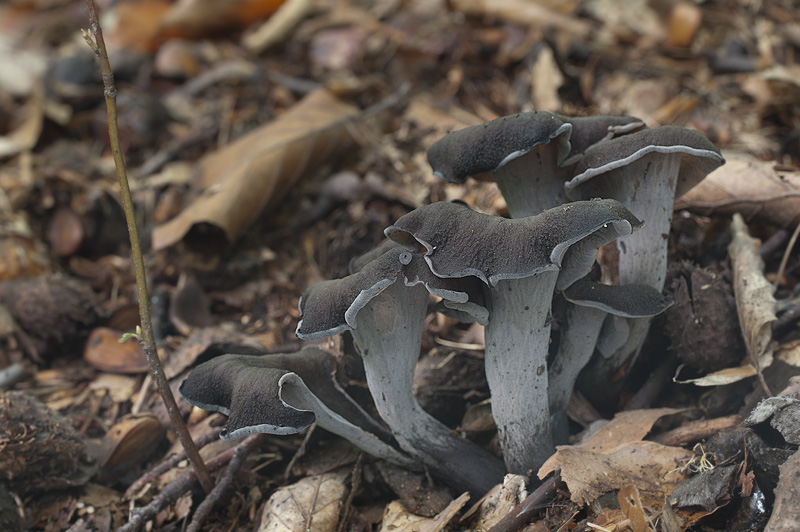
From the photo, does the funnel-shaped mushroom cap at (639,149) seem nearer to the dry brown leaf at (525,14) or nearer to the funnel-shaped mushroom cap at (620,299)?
the funnel-shaped mushroom cap at (620,299)

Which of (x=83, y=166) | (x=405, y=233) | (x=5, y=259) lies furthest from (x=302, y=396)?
(x=83, y=166)

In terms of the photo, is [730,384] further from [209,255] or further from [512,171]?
[209,255]

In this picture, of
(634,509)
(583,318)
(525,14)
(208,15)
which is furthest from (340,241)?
(208,15)

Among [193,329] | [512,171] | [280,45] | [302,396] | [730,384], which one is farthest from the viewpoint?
[280,45]

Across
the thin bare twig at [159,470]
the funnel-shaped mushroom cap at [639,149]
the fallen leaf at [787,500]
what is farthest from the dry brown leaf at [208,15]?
the fallen leaf at [787,500]

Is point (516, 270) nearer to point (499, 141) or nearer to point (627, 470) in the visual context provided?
point (499, 141)

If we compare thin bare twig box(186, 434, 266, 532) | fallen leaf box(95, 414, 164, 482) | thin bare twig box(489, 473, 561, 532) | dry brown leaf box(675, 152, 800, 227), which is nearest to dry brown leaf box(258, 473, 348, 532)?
thin bare twig box(186, 434, 266, 532)

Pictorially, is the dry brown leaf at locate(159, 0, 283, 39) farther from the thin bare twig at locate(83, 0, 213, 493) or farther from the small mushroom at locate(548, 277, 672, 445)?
the small mushroom at locate(548, 277, 672, 445)
